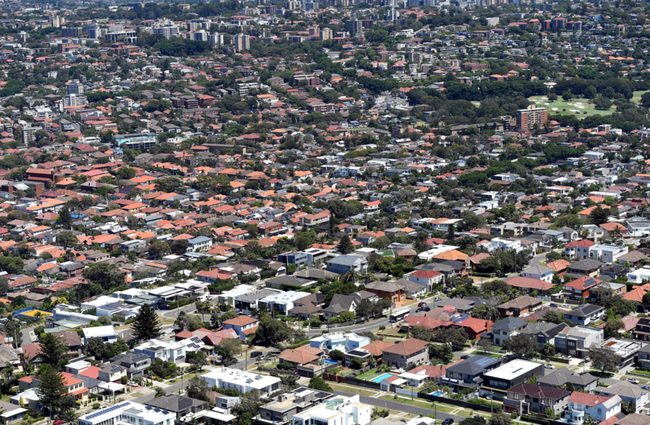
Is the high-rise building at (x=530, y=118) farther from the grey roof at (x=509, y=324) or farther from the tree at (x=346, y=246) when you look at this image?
the grey roof at (x=509, y=324)

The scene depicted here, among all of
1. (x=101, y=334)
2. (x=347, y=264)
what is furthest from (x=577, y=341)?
(x=101, y=334)

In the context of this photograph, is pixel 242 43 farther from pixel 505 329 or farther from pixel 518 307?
pixel 505 329

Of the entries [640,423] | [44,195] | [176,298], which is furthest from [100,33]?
[640,423]

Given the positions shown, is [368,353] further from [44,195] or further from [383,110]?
[383,110]

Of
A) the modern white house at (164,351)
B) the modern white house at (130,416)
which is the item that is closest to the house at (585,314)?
the modern white house at (164,351)

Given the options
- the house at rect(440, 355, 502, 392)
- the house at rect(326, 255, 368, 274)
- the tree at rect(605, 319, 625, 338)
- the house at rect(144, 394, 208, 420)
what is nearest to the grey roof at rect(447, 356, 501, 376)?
the house at rect(440, 355, 502, 392)

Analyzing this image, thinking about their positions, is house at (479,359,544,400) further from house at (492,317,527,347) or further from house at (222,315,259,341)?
house at (222,315,259,341)
